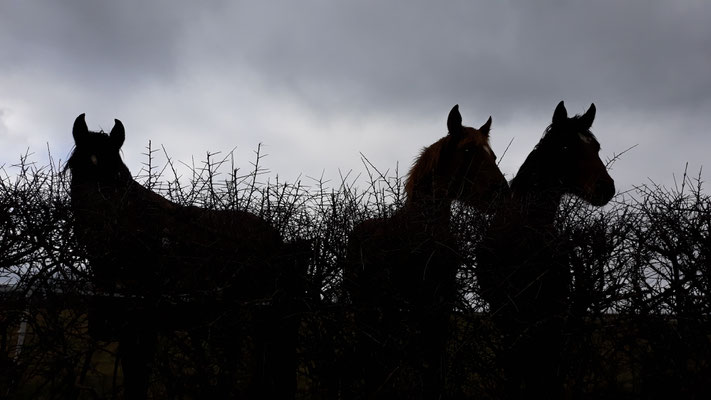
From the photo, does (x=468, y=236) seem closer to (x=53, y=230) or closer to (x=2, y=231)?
(x=53, y=230)

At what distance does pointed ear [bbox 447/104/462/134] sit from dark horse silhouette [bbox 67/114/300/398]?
111 inches

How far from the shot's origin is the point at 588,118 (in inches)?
225

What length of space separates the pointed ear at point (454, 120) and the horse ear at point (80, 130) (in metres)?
3.91

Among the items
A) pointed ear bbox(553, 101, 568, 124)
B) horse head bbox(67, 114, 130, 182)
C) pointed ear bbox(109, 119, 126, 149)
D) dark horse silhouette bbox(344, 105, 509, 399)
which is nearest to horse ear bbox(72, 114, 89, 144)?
horse head bbox(67, 114, 130, 182)

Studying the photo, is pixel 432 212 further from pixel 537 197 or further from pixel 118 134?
pixel 118 134

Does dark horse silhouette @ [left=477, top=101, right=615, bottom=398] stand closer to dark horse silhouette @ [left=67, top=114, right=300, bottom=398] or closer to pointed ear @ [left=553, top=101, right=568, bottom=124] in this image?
dark horse silhouette @ [left=67, top=114, right=300, bottom=398]

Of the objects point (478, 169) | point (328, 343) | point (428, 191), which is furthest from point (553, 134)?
point (328, 343)

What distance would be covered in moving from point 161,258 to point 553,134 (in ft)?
12.9

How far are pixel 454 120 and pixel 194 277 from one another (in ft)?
11.4

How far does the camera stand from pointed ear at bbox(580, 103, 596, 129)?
5.66m

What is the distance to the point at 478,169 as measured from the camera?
17.8 ft

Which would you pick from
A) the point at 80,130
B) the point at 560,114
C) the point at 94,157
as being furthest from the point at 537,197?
the point at 80,130

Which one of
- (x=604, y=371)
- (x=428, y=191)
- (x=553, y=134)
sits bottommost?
(x=604, y=371)

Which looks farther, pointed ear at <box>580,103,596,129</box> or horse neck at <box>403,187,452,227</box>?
pointed ear at <box>580,103,596,129</box>
